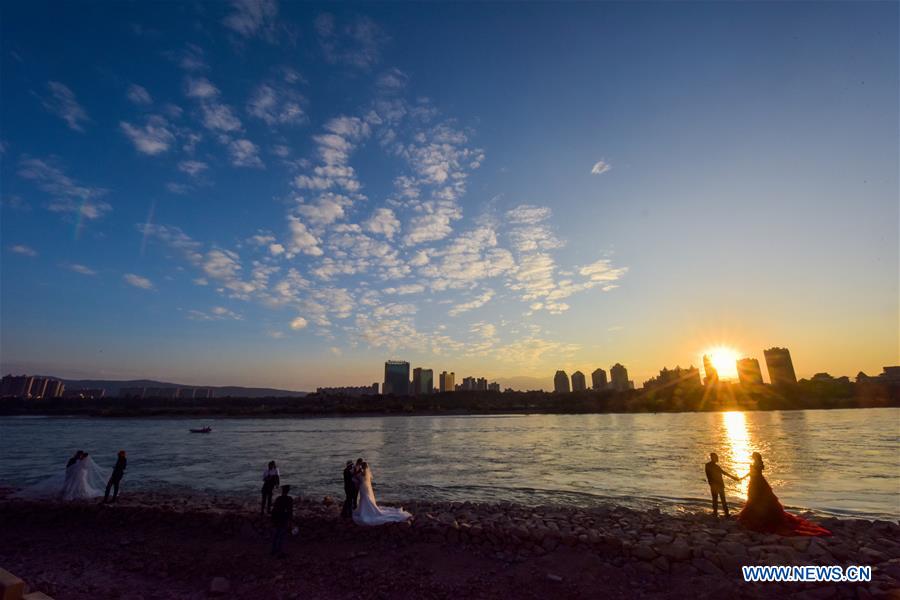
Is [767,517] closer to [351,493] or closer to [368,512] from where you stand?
[368,512]

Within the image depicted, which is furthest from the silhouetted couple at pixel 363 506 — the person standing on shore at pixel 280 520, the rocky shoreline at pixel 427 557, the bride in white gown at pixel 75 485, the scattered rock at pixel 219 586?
the bride in white gown at pixel 75 485

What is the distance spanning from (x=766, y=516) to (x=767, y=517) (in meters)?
0.04

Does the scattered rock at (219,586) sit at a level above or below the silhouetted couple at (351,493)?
below

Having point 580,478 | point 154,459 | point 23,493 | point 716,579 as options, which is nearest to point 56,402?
point 154,459

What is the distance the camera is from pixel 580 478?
29047mm

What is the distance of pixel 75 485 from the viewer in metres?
18.4

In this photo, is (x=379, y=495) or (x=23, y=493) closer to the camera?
(x=23, y=493)

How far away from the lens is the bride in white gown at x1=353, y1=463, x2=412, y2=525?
13.5 m

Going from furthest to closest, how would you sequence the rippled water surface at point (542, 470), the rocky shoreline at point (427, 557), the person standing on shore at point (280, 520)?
1. the rippled water surface at point (542, 470)
2. the person standing on shore at point (280, 520)
3. the rocky shoreline at point (427, 557)

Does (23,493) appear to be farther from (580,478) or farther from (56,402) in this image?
(56,402)

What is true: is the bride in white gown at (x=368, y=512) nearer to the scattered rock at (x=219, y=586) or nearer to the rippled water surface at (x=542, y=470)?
the scattered rock at (x=219, y=586)

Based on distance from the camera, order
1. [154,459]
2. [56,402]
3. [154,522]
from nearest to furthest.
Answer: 1. [154,522]
2. [154,459]
3. [56,402]

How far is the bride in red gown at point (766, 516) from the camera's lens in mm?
12758

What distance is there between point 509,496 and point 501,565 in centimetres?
1296
